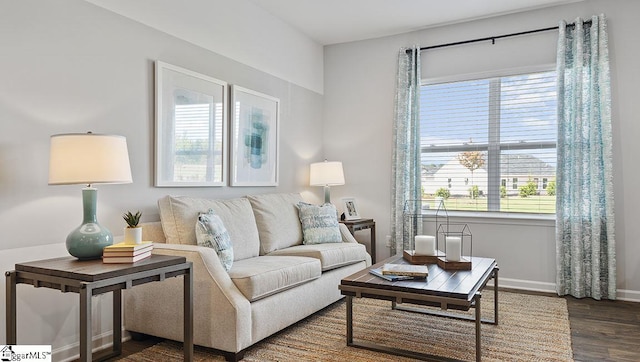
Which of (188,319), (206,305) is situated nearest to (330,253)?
(206,305)

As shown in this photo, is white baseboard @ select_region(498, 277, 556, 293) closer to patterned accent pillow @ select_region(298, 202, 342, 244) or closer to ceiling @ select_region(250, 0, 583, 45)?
patterned accent pillow @ select_region(298, 202, 342, 244)

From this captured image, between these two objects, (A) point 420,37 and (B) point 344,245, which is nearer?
(B) point 344,245

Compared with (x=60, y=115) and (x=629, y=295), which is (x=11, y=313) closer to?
(x=60, y=115)

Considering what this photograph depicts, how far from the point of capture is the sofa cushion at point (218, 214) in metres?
3.05

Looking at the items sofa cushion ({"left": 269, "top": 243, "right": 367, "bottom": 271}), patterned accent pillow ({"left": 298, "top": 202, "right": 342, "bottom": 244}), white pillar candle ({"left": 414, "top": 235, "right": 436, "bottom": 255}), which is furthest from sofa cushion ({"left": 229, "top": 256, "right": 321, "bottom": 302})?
white pillar candle ({"left": 414, "top": 235, "right": 436, "bottom": 255})

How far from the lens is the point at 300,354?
2.75 meters

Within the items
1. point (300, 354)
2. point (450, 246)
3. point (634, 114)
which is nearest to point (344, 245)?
point (450, 246)

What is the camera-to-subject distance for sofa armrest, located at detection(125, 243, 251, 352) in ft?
8.63

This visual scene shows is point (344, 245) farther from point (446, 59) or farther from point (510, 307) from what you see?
point (446, 59)

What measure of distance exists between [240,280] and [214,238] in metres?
0.36

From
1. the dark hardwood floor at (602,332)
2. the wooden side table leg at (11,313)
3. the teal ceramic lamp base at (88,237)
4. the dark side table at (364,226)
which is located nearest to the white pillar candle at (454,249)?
the dark hardwood floor at (602,332)

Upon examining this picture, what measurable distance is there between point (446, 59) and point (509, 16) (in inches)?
27.9

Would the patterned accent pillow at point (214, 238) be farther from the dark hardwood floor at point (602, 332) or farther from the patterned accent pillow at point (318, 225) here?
the patterned accent pillow at point (318, 225)

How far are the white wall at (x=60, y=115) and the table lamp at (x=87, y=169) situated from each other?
13.1 inches
